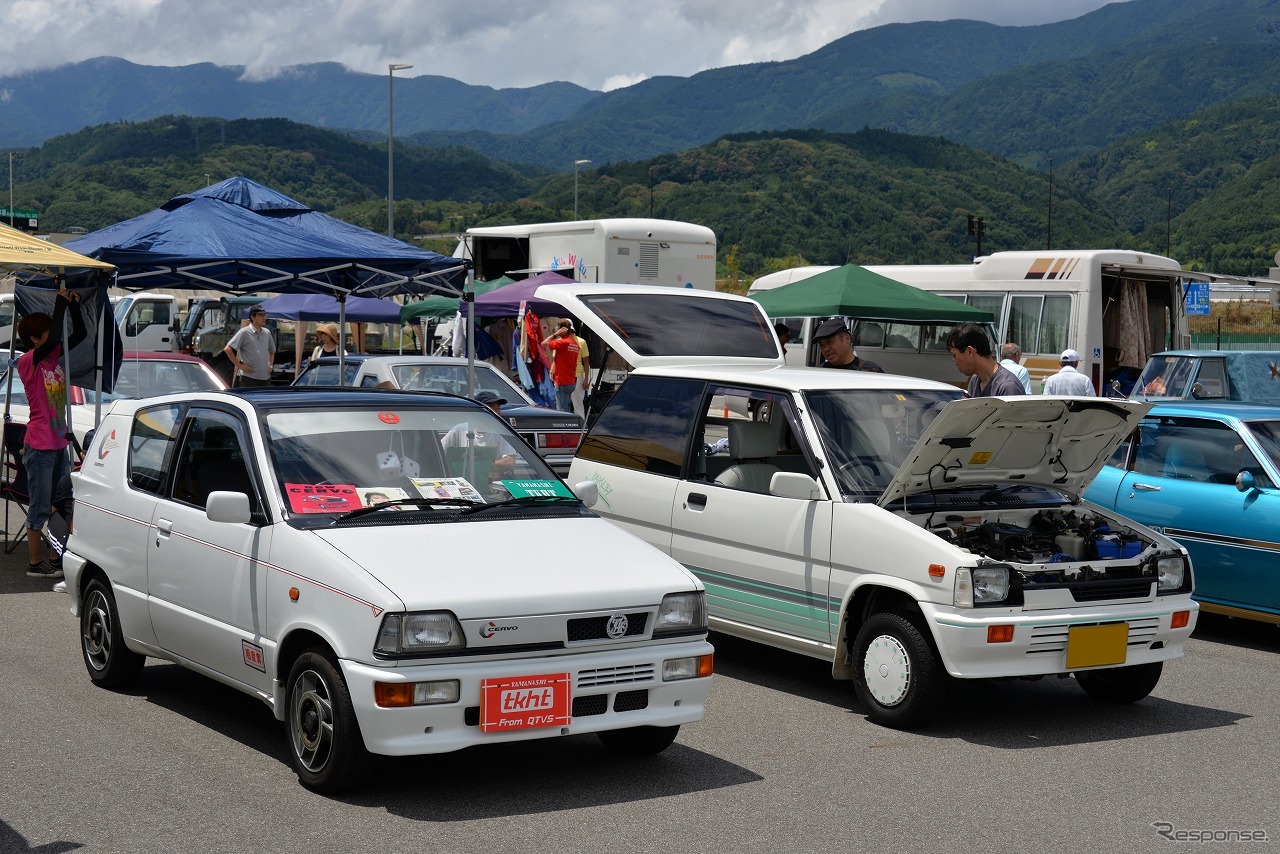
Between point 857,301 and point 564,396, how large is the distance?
14.0ft

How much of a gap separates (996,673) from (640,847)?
7.67 feet

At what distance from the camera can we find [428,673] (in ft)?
16.8

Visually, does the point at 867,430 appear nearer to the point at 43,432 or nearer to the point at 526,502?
the point at 526,502

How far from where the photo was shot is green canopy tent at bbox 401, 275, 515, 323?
75.9 feet

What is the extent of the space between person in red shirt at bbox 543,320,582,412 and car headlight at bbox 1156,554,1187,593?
12.1 metres

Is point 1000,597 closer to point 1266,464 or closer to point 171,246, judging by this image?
point 1266,464

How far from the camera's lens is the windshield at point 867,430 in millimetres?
7305

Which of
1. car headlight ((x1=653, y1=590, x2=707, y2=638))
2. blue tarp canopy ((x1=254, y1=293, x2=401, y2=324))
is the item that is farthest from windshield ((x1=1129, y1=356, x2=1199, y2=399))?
blue tarp canopy ((x1=254, y1=293, x2=401, y2=324))

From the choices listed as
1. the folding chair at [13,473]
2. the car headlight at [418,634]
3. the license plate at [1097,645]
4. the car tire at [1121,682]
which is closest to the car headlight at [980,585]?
the license plate at [1097,645]

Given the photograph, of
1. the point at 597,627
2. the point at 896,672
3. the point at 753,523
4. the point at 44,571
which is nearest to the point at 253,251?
the point at 44,571

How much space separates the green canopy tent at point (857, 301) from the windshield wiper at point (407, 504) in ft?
37.2

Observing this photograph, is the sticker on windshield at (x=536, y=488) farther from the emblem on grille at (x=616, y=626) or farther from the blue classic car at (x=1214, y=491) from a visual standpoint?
the blue classic car at (x=1214, y=491)

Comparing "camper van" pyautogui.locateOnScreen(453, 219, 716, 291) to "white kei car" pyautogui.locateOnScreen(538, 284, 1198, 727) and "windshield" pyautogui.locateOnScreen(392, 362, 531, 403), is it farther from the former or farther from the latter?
"white kei car" pyautogui.locateOnScreen(538, 284, 1198, 727)

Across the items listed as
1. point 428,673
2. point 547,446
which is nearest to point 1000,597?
point 428,673
